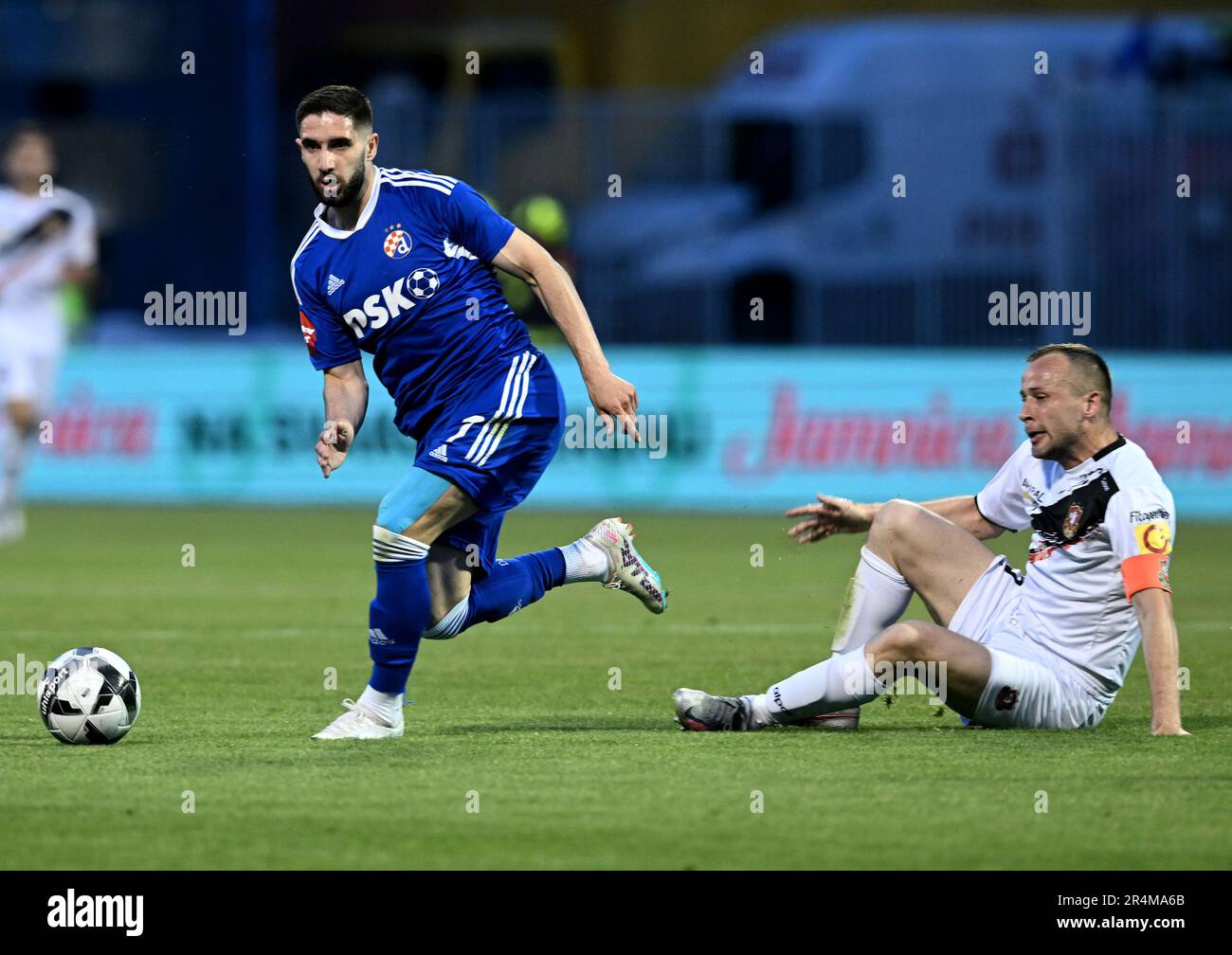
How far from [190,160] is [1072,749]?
19785 millimetres

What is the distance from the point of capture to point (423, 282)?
307 inches

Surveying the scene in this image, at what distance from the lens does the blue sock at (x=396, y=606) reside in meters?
7.54

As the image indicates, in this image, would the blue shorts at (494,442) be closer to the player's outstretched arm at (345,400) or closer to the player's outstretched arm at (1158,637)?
the player's outstretched arm at (345,400)

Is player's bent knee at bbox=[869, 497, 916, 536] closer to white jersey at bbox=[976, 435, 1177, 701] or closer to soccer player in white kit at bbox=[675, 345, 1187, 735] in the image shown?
soccer player in white kit at bbox=[675, 345, 1187, 735]

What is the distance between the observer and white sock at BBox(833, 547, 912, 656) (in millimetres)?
7707

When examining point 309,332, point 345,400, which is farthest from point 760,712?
point 309,332

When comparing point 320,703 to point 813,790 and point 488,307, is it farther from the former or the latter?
point 813,790

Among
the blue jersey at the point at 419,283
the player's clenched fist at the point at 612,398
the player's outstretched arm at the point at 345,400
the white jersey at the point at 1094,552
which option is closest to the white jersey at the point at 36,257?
the player's outstretched arm at the point at 345,400

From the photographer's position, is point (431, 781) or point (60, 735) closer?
point (431, 781)

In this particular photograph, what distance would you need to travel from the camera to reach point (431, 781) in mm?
6742

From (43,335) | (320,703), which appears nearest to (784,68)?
(43,335)

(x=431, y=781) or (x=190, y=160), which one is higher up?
(x=190, y=160)

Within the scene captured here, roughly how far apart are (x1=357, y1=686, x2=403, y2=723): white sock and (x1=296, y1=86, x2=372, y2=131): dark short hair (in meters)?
1.96

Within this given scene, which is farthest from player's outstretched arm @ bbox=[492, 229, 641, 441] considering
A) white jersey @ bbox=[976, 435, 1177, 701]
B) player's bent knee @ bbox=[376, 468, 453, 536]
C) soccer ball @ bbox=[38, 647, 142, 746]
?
soccer ball @ bbox=[38, 647, 142, 746]
